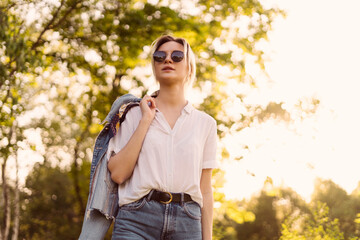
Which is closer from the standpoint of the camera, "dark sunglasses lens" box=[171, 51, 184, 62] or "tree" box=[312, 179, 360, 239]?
"dark sunglasses lens" box=[171, 51, 184, 62]

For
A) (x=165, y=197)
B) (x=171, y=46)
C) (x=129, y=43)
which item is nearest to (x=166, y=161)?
(x=165, y=197)

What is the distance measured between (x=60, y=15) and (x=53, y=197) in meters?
27.6

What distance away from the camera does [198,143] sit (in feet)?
9.54

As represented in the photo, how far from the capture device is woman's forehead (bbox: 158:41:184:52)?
3.11 meters

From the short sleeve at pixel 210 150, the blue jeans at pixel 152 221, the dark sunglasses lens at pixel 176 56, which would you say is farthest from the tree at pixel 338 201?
the blue jeans at pixel 152 221

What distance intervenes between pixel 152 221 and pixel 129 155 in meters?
0.44

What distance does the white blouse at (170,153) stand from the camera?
268 cm

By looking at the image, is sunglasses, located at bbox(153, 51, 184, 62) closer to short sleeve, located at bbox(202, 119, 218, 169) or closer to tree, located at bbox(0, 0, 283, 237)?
short sleeve, located at bbox(202, 119, 218, 169)

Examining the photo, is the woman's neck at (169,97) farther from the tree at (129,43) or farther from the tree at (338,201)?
the tree at (338,201)

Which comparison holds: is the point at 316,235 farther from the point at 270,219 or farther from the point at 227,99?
the point at 270,219

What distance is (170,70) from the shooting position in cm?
301

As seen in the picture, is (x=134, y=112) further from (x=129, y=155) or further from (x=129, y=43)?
(x=129, y=43)

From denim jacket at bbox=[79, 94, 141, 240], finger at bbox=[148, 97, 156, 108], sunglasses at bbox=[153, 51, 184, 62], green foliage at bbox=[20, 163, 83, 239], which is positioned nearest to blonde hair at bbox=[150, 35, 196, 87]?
sunglasses at bbox=[153, 51, 184, 62]

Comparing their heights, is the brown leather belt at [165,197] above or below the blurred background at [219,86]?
below
